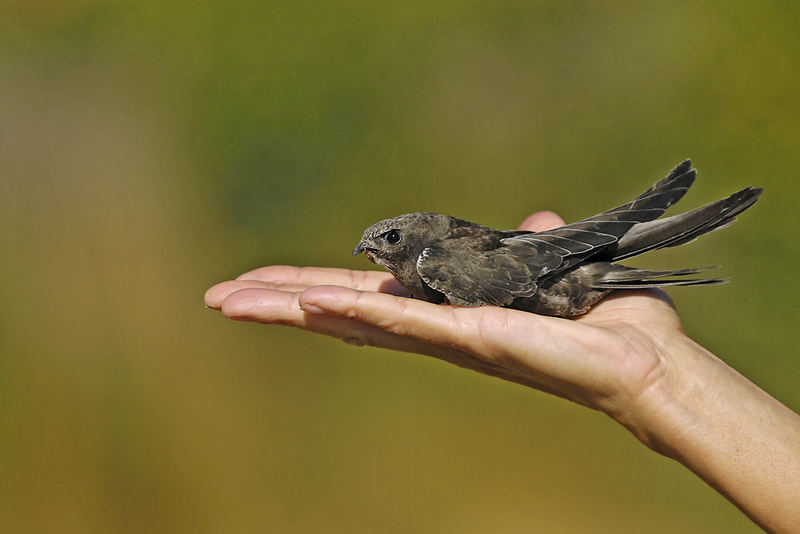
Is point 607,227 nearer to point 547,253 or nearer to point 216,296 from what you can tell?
point 547,253

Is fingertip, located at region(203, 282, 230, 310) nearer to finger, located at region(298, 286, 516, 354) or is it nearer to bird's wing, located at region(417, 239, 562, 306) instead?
finger, located at region(298, 286, 516, 354)

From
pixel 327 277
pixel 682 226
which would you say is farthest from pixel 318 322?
pixel 682 226

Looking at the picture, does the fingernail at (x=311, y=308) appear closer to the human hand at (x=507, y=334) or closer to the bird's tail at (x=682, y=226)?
the human hand at (x=507, y=334)

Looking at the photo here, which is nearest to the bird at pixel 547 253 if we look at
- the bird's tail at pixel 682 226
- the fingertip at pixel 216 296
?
the bird's tail at pixel 682 226

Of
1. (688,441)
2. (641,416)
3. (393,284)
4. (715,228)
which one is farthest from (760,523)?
(393,284)

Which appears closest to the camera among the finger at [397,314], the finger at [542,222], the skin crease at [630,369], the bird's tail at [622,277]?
the skin crease at [630,369]

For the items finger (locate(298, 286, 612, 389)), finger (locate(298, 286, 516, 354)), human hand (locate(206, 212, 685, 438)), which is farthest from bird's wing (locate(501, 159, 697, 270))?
finger (locate(298, 286, 516, 354))
